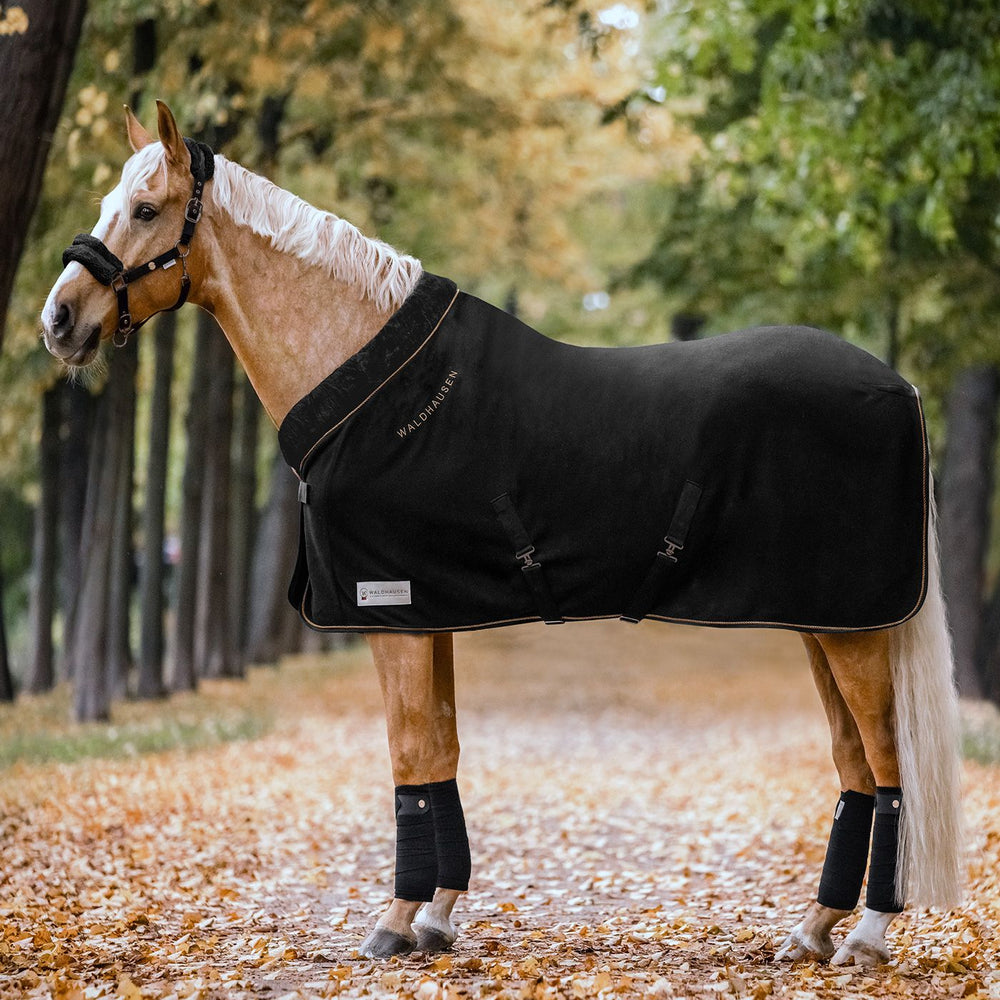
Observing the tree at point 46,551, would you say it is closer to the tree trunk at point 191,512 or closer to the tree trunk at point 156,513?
the tree trunk at point 191,512

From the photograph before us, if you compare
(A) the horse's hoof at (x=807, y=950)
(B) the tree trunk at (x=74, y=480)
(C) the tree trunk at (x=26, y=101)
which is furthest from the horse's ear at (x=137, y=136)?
(B) the tree trunk at (x=74, y=480)

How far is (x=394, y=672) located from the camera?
460 centimetres

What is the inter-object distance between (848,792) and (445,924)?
1591mm

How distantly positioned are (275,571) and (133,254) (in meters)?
15.9

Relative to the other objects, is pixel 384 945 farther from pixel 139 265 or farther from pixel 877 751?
pixel 139 265

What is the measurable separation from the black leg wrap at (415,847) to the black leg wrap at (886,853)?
159 centimetres

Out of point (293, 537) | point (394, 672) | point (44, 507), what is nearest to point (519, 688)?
point (293, 537)

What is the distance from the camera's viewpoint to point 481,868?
23.6 ft

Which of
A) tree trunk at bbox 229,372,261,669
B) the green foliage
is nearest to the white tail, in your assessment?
the green foliage

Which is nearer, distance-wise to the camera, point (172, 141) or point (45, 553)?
point (172, 141)

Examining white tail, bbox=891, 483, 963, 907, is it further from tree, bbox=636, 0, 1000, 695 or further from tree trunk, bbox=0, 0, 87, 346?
tree, bbox=636, 0, 1000, 695

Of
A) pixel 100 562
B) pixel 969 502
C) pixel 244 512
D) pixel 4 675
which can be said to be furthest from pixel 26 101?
pixel 244 512

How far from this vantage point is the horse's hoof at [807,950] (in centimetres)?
473

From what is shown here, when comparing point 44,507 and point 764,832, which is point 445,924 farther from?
point 44,507
